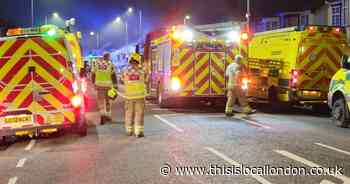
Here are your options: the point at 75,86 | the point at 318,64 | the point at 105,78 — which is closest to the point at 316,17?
the point at 318,64

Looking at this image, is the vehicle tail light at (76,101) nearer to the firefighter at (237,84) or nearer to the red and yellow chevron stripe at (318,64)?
the firefighter at (237,84)

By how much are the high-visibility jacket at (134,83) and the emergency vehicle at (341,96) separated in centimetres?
462

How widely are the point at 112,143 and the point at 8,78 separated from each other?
2257 millimetres

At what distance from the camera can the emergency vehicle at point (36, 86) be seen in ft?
30.7

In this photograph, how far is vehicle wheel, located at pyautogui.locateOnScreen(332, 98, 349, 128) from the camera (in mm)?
11612

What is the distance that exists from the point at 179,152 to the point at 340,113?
16.7ft

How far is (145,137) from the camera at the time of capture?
10086 millimetres

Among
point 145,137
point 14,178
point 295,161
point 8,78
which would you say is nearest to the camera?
point 14,178

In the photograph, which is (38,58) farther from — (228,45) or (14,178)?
(228,45)

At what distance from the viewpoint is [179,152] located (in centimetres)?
843

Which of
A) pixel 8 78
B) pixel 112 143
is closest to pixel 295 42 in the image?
pixel 112 143

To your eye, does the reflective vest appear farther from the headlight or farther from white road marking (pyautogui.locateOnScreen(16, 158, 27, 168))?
white road marking (pyautogui.locateOnScreen(16, 158, 27, 168))

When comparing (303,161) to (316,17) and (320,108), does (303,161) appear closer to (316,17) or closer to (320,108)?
(320,108)

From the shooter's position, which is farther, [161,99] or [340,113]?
[161,99]
